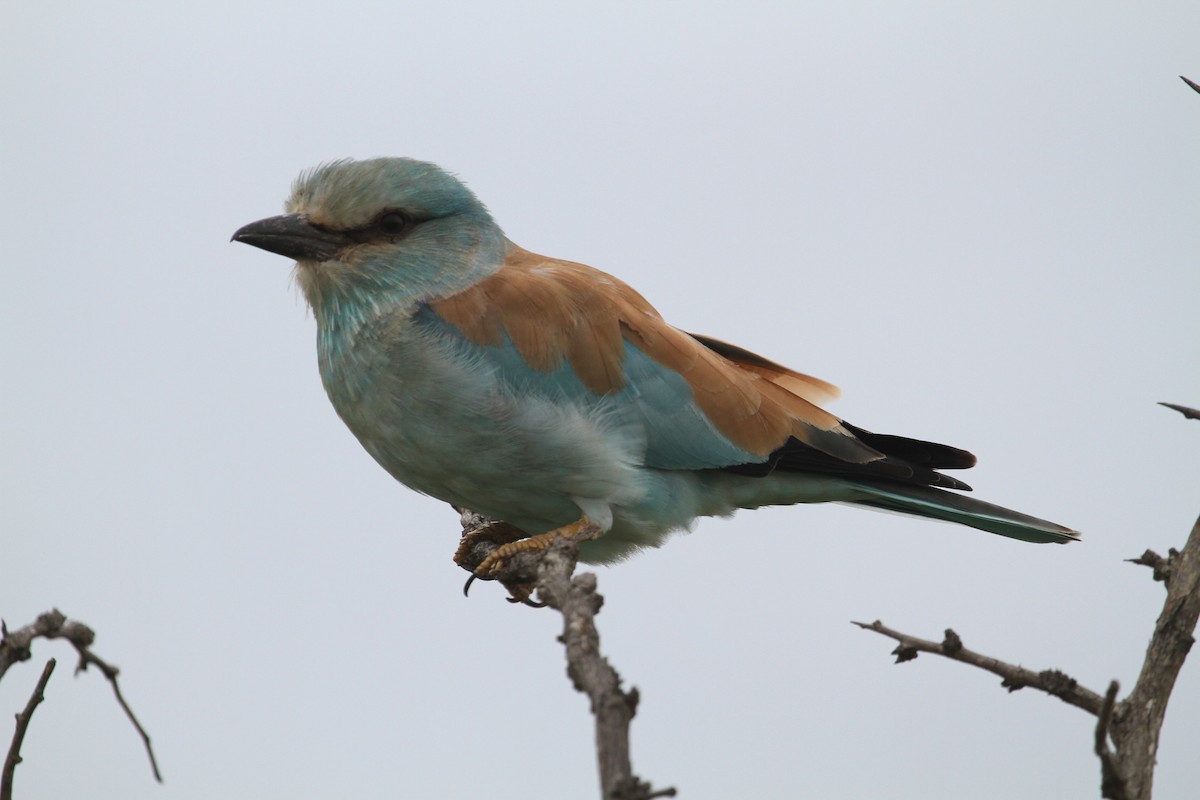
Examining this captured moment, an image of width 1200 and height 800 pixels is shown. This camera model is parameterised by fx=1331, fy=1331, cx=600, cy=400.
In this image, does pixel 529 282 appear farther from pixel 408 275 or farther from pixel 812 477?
pixel 812 477

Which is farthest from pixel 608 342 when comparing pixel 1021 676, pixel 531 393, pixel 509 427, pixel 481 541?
pixel 1021 676

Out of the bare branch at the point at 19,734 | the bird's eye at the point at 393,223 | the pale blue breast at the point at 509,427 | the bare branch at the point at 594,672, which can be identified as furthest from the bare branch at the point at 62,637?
the bird's eye at the point at 393,223

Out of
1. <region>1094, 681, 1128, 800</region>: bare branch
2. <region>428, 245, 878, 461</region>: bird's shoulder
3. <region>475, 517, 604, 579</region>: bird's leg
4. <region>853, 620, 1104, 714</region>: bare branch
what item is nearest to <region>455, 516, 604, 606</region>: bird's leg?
<region>475, 517, 604, 579</region>: bird's leg

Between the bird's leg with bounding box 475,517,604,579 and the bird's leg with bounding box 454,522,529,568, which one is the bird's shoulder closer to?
the bird's leg with bounding box 475,517,604,579

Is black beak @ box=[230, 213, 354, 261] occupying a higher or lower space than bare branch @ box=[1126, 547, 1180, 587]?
higher

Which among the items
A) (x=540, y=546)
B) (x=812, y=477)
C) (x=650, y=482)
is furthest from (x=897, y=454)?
(x=540, y=546)

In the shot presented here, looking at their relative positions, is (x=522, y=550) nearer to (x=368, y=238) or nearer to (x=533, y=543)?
(x=533, y=543)

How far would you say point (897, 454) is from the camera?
5305 mm

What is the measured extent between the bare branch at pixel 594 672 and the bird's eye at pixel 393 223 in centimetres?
194

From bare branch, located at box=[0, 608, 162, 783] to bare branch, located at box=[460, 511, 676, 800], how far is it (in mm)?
816

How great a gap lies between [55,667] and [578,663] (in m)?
1.00

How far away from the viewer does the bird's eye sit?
16.0 feet

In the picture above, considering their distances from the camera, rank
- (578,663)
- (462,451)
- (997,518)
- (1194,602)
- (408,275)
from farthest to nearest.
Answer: (997,518) < (408,275) < (462,451) < (1194,602) < (578,663)

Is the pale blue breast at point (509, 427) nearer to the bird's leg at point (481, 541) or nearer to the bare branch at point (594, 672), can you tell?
the bird's leg at point (481, 541)
